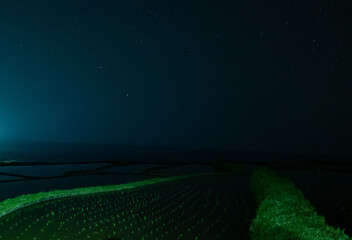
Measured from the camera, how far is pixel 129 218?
9.78m

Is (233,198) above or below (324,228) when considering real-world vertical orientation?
below

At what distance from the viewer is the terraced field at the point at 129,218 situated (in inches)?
313

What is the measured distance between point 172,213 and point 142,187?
720 centimetres

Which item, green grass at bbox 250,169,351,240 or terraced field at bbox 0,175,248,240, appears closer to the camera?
green grass at bbox 250,169,351,240

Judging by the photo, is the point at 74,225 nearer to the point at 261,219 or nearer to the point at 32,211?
the point at 32,211

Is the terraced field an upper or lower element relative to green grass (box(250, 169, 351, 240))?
lower

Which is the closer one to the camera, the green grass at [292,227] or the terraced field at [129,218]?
the green grass at [292,227]

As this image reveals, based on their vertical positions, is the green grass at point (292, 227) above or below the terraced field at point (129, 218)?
above

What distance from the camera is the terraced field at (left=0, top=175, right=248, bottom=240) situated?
7941 millimetres

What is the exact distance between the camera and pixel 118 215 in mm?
10203

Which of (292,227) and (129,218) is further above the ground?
(292,227)

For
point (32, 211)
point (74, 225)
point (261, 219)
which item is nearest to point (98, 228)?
point (74, 225)

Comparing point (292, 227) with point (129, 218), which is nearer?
point (292, 227)

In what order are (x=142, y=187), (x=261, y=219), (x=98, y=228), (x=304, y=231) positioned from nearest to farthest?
1. (x=304, y=231)
2. (x=261, y=219)
3. (x=98, y=228)
4. (x=142, y=187)
